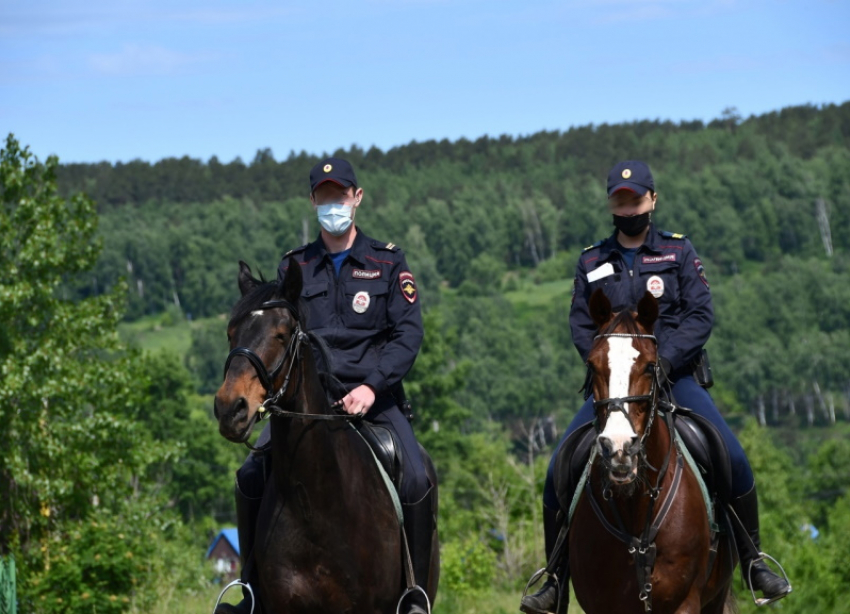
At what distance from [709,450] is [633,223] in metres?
1.75

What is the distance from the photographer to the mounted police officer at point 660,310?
8969 mm

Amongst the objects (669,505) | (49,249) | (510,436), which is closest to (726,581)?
(669,505)

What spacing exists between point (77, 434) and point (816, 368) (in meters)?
147

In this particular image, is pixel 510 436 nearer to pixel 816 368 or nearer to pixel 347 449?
pixel 816 368

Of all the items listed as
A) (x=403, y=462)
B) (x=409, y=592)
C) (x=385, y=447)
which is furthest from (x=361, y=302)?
(x=409, y=592)

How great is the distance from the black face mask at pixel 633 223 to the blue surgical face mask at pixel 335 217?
2012 millimetres

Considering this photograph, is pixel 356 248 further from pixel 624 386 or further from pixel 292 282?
pixel 624 386

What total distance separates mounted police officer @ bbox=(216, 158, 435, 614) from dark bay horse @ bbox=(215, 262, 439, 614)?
0.26 metres

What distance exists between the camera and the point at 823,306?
186875 millimetres

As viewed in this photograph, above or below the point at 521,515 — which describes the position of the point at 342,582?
above

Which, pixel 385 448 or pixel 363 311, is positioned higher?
pixel 363 311

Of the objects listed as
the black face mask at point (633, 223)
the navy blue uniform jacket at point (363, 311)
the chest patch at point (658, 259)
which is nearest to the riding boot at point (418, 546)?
the navy blue uniform jacket at point (363, 311)

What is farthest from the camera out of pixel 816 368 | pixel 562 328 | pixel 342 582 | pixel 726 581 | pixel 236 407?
pixel 562 328

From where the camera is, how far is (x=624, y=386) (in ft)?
25.1
